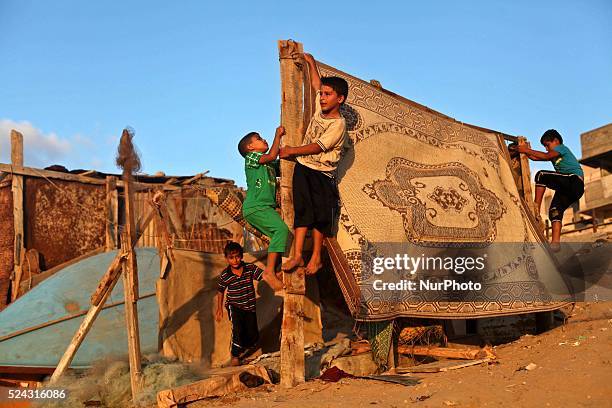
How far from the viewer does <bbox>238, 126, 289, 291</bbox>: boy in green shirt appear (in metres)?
4.72

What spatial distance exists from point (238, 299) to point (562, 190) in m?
3.62

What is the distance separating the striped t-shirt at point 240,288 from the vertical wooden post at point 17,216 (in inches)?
264

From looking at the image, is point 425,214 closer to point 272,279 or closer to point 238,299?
point 272,279

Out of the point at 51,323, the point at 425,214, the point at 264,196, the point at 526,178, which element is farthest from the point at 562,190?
the point at 51,323

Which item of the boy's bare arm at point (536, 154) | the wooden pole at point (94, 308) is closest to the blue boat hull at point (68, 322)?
the wooden pole at point (94, 308)

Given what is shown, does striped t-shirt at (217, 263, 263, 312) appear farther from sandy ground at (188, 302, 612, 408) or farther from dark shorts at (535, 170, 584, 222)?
dark shorts at (535, 170, 584, 222)

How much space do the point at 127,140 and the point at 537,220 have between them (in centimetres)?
447

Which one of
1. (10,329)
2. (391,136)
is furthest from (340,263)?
(10,329)

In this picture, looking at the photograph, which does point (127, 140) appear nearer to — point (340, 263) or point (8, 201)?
point (340, 263)

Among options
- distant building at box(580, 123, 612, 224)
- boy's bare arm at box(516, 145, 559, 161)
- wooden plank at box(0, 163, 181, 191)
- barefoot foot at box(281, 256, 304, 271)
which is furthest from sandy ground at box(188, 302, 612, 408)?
distant building at box(580, 123, 612, 224)

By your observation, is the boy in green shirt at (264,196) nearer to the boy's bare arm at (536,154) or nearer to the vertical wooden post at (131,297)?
the vertical wooden post at (131,297)

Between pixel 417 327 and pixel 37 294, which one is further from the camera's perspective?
pixel 37 294

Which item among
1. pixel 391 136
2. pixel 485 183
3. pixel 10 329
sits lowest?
pixel 10 329

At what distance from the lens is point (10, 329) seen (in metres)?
6.77
